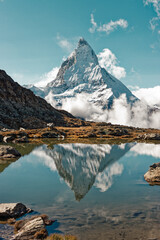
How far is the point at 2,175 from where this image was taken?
141ft

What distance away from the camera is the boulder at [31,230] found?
696 inches

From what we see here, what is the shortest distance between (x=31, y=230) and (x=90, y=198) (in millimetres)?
13175

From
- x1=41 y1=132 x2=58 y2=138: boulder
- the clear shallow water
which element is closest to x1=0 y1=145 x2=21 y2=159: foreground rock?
the clear shallow water

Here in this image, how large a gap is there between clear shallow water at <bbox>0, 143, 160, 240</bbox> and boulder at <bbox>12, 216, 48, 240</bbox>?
200 centimetres

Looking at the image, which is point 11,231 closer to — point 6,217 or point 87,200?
point 6,217

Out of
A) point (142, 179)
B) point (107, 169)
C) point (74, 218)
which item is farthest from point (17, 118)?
point (74, 218)

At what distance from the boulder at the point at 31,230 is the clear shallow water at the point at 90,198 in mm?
1995

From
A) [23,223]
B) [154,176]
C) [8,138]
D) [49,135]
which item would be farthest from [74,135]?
[23,223]

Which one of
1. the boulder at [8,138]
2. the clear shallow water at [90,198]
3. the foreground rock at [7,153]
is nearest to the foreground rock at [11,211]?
the clear shallow water at [90,198]

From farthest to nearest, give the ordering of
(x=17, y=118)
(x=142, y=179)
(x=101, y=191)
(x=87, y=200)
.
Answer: (x=17, y=118) → (x=142, y=179) → (x=101, y=191) → (x=87, y=200)

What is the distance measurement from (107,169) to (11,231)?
3666 centimetres

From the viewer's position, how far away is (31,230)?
60.5 feet

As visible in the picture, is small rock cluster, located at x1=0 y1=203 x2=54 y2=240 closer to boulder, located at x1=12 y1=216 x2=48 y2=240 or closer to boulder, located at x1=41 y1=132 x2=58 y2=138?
boulder, located at x1=12 y1=216 x2=48 y2=240

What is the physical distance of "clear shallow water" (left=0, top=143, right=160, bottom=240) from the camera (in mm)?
20281
